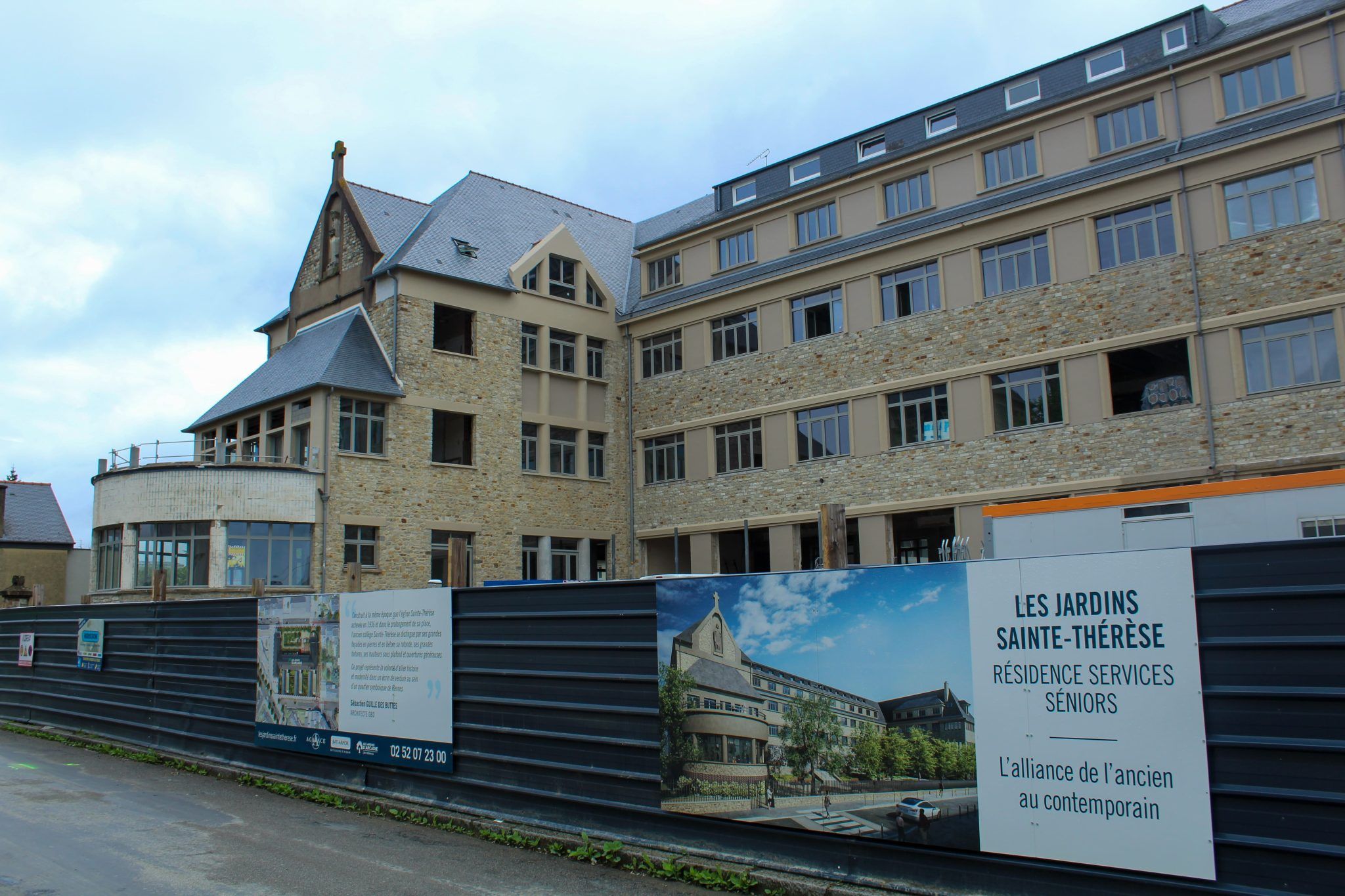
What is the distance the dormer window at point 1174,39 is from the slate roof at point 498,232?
19101mm

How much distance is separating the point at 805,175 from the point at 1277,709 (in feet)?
92.4

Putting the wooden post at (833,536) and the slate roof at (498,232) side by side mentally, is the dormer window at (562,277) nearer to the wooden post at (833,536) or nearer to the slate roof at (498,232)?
the slate roof at (498,232)

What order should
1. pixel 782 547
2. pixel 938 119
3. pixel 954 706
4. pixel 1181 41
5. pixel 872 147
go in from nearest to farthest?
pixel 954 706 < pixel 1181 41 < pixel 938 119 < pixel 782 547 < pixel 872 147

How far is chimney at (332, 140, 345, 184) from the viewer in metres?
36.0

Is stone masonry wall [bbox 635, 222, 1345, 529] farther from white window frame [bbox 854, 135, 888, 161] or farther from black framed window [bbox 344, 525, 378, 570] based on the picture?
black framed window [bbox 344, 525, 378, 570]

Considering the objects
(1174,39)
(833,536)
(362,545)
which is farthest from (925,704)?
(362,545)

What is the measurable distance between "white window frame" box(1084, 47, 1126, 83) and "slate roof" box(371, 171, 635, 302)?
56.6 feet

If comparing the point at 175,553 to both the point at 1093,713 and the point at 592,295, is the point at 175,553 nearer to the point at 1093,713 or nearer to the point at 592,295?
the point at 592,295

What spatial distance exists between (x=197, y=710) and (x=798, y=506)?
61.6 feet

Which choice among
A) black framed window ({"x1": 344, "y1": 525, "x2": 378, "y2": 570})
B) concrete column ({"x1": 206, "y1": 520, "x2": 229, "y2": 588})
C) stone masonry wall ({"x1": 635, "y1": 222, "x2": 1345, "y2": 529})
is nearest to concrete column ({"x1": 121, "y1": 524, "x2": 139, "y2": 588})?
concrete column ({"x1": 206, "y1": 520, "x2": 229, "y2": 588})

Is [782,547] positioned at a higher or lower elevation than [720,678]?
higher

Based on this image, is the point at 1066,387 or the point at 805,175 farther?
the point at 805,175

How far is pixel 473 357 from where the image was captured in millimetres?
33562

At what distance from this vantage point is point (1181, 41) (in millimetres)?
25219
